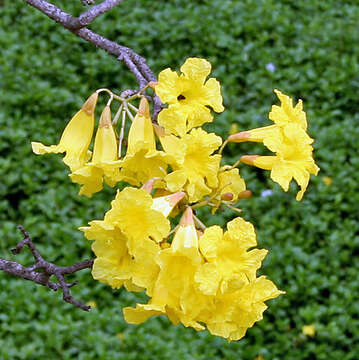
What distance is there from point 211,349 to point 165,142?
240 centimetres

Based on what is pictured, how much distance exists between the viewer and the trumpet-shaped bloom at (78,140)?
161cm

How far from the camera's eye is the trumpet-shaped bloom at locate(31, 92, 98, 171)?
1.61 metres

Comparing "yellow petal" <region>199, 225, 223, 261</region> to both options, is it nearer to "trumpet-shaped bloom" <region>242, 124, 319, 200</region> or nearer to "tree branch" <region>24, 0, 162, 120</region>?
"trumpet-shaped bloom" <region>242, 124, 319, 200</region>

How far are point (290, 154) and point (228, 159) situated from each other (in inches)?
121

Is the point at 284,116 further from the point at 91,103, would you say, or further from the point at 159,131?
the point at 91,103

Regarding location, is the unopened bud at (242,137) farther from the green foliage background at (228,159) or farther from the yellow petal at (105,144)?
the green foliage background at (228,159)

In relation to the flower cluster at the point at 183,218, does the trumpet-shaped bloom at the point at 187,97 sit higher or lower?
higher

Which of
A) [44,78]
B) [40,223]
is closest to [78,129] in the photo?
[40,223]

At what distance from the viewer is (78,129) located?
64.2 inches

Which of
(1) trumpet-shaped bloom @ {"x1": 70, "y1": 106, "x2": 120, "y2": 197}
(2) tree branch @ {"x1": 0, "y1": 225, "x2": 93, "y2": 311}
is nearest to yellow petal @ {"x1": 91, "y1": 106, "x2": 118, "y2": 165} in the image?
(1) trumpet-shaped bloom @ {"x1": 70, "y1": 106, "x2": 120, "y2": 197}

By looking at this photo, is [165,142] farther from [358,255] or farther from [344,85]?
[344,85]

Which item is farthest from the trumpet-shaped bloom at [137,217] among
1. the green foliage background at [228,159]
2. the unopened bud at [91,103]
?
the green foliage background at [228,159]

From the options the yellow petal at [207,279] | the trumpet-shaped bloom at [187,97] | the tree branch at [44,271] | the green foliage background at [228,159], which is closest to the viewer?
the yellow petal at [207,279]

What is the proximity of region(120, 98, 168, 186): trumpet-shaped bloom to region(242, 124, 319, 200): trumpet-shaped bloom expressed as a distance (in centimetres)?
24
